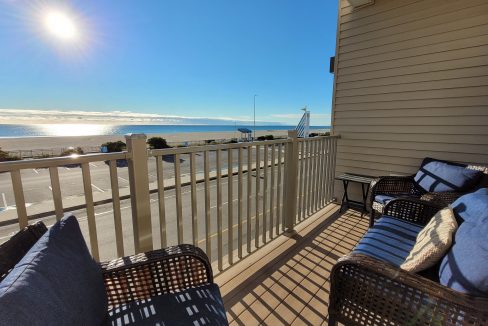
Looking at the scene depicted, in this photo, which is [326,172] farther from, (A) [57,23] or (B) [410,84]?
(A) [57,23]

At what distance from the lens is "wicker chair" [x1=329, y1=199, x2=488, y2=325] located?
0.88 metres

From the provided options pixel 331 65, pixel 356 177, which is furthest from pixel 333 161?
pixel 331 65

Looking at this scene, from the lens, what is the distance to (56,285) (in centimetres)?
72

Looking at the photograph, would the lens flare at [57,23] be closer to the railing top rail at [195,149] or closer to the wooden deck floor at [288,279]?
the railing top rail at [195,149]

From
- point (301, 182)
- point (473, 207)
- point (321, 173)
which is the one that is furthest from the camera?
point (321, 173)

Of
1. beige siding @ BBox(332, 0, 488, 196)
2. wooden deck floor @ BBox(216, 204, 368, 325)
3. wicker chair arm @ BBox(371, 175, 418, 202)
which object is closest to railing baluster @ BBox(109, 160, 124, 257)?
wooden deck floor @ BBox(216, 204, 368, 325)

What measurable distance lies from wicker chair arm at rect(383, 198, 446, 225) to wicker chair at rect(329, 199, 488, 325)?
1161mm

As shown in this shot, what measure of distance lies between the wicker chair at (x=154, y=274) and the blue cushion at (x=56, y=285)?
126 mm

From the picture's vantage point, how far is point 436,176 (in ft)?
8.63

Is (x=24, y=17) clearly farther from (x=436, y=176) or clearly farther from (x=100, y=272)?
(x=436, y=176)

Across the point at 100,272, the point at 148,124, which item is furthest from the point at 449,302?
the point at 148,124

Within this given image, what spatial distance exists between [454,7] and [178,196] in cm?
365

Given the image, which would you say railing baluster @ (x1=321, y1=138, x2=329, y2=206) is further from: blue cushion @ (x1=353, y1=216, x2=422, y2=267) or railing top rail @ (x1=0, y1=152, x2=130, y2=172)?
railing top rail @ (x1=0, y1=152, x2=130, y2=172)

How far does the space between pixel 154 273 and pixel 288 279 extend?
48.7 inches
